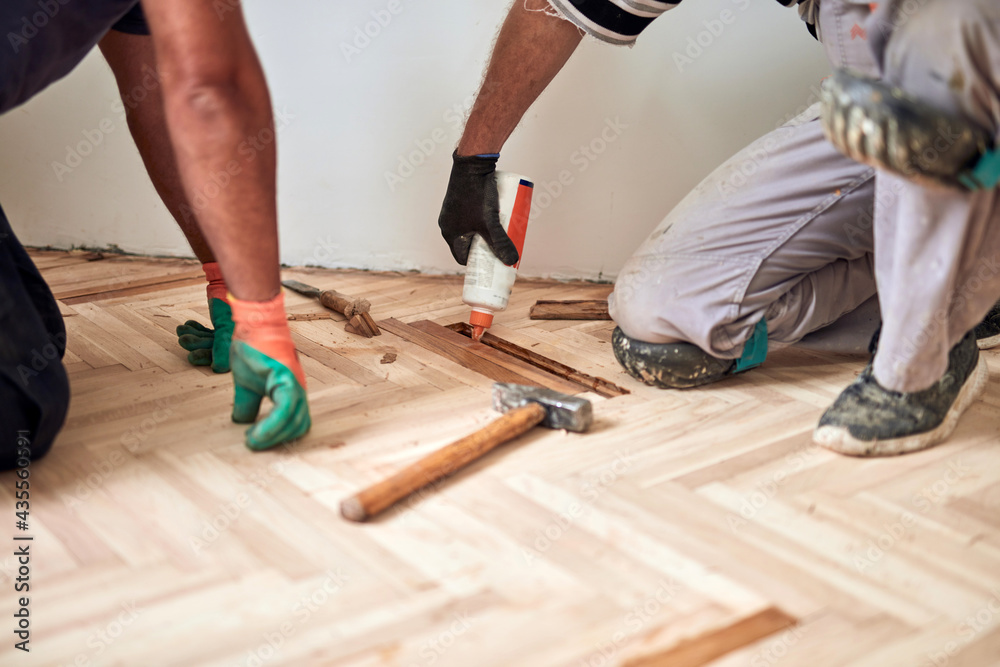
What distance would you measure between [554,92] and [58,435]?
1397 mm

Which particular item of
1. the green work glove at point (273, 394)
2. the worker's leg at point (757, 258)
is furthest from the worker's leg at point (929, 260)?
the green work glove at point (273, 394)

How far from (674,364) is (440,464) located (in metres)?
0.54

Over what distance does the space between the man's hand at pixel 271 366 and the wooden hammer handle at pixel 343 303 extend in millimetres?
625

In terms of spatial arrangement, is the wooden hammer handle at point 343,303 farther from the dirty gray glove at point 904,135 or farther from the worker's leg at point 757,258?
the dirty gray glove at point 904,135

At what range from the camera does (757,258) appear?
1438 mm

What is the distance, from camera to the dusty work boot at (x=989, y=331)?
5.45ft

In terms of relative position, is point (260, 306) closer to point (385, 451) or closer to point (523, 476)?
point (385, 451)

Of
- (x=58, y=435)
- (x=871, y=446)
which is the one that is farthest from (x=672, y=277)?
(x=58, y=435)

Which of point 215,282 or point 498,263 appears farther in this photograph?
point 498,263

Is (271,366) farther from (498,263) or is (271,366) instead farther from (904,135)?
(904,135)

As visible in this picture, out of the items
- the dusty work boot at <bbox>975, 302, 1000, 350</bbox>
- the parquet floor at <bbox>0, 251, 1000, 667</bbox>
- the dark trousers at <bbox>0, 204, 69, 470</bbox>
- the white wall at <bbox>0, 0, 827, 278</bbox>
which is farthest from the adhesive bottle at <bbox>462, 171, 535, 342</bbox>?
the dusty work boot at <bbox>975, 302, 1000, 350</bbox>

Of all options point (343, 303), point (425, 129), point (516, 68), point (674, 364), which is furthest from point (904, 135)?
point (425, 129)

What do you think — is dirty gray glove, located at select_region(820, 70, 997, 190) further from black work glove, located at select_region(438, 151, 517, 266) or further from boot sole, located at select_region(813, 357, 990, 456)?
black work glove, located at select_region(438, 151, 517, 266)

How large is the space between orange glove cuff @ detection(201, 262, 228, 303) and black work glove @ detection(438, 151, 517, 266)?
1.55 ft
